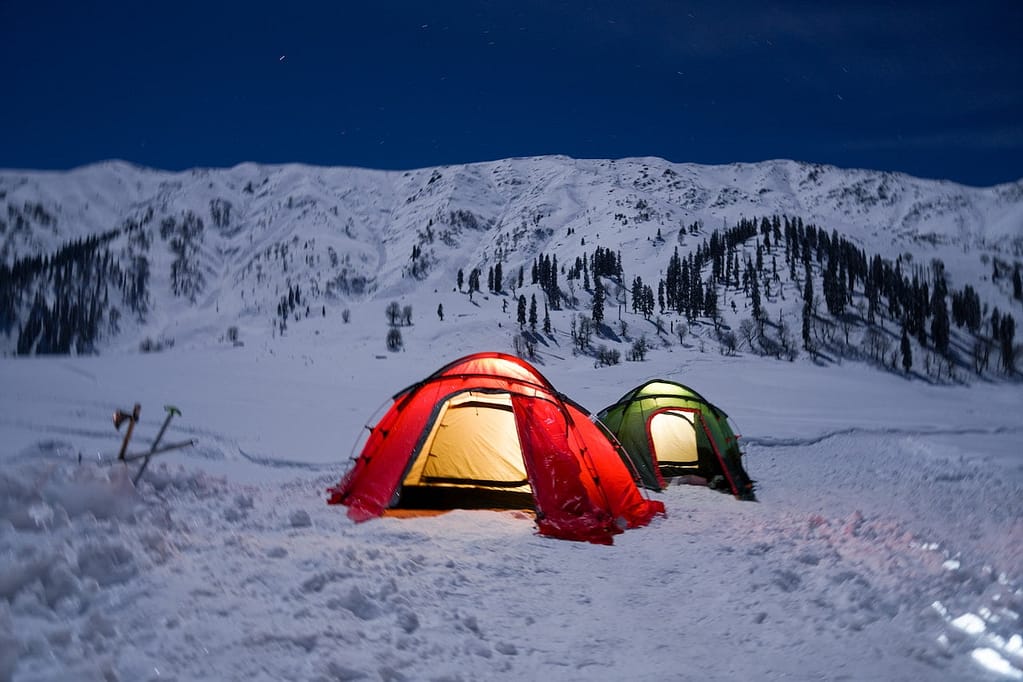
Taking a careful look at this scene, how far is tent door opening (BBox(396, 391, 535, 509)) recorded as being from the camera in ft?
29.3

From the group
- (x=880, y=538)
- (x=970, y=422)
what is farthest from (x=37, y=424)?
(x=970, y=422)

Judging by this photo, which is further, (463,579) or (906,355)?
(906,355)

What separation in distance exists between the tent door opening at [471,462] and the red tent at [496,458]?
17mm

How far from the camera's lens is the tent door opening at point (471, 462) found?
8.93 metres

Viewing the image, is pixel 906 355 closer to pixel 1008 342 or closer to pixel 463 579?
pixel 1008 342

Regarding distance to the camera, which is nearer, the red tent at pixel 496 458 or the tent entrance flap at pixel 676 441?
the red tent at pixel 496 458

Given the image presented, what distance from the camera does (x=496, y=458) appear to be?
9.62 metres

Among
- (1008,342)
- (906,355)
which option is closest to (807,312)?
(906,355)

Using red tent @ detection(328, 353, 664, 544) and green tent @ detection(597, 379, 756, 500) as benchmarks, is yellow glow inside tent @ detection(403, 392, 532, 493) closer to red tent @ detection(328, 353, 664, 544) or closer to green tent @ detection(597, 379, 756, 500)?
red tent @ detection(328, 353, 664, 544)

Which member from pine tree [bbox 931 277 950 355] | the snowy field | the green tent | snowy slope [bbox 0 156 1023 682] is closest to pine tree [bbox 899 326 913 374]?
pine tree [bbox 931 277 950 355]

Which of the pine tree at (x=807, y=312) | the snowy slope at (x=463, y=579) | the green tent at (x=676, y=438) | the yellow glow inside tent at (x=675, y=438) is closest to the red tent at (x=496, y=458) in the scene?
the snowy slope at (x=463, y=579)

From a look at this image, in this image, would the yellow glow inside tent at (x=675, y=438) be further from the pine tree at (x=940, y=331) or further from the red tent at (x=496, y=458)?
the pine tree at (x=940, y=331)

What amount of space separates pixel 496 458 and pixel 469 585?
420 cm

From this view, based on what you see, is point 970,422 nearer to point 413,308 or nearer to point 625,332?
point 625,332
